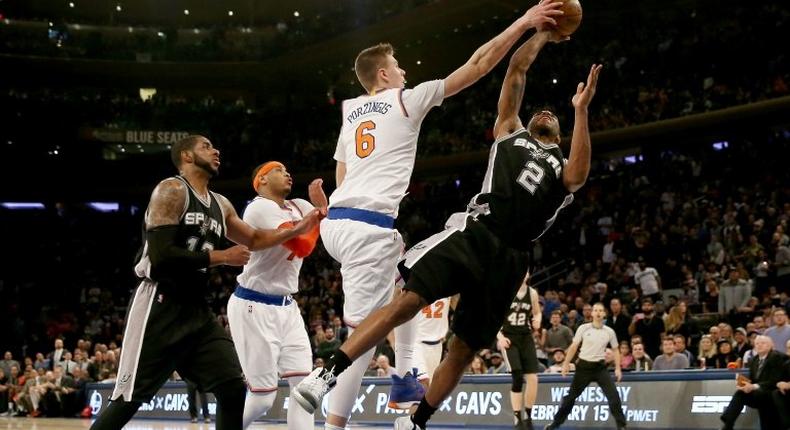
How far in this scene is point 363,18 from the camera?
1350 inches

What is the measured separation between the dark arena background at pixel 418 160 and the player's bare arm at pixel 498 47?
312 inches

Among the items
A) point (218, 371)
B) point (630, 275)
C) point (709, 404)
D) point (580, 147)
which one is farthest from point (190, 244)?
point (630, 275)

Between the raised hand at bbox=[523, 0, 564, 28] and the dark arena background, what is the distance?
788 cm

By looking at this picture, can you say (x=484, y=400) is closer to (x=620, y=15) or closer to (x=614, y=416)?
(x=614, y=416)

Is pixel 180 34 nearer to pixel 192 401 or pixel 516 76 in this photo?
pixel 192 401

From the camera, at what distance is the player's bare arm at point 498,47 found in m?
6.21

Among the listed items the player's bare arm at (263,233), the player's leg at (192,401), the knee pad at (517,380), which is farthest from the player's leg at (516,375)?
the player's bare arm at (263,233)

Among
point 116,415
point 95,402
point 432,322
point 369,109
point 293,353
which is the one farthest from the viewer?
→ point 95,402

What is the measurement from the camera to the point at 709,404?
13.2m

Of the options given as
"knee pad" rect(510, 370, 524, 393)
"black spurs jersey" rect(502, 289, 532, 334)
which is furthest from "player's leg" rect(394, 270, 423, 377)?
"black spurs jersey" rect(502, 289, 532, 334)

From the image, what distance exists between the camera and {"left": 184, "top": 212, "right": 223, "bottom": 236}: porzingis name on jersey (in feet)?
21.5

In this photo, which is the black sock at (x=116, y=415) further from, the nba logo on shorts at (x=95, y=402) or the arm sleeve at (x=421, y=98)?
the nba logo on shorts at (x=95, y=402)

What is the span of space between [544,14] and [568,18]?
240 mm

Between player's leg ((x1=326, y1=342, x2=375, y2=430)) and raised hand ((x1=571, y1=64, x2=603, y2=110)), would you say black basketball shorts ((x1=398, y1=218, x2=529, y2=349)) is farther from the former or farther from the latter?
raised hand ((x1=571, y1=64, x2=603, y2=110))
